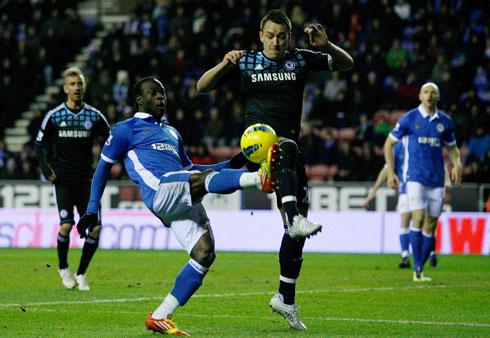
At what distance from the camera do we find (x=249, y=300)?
1013cm

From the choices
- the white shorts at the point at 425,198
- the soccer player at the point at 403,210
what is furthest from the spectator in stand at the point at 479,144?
the white shorts at the point at 425,198

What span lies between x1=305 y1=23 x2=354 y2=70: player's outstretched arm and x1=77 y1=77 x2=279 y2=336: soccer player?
1.27m

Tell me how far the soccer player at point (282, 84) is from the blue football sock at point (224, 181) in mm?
753

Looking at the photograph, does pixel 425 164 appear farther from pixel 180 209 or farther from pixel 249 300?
pixel 180 209

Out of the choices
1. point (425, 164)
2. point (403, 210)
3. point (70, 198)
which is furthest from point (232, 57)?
point (403, 210)

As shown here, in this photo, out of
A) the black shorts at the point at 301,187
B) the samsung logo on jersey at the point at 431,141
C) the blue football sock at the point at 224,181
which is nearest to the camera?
the blue football sock at the point at 224,181

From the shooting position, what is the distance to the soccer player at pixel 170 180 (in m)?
6.88

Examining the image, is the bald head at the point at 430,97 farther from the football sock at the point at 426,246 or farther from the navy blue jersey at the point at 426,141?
the football sock at the point at 426,246

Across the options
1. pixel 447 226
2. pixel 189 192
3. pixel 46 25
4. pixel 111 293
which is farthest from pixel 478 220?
pixel 46 25

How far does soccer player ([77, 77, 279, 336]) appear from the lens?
688cm

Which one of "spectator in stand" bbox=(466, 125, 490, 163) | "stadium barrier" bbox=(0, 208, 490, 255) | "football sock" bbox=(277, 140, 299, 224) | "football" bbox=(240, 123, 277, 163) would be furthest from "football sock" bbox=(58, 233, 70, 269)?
"spectator in stand" bbox=(466, 125, 490, 163)

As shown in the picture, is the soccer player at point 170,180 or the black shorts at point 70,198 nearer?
the soccer player at point 170,180

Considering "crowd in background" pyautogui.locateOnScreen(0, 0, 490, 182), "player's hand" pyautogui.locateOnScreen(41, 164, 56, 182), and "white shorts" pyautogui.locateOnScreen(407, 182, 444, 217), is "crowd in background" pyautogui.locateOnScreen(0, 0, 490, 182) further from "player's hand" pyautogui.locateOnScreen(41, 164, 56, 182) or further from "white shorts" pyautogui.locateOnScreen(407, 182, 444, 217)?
"player's hand" pyautogui.locateOnScreen(41, 164, 56, 182)

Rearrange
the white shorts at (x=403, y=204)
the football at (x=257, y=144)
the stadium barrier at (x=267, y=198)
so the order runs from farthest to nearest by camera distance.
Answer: the stadium barrier at (x=267, y=198) → the white shorts at (x=403, y=204) → the football at (x=257, y=144)
